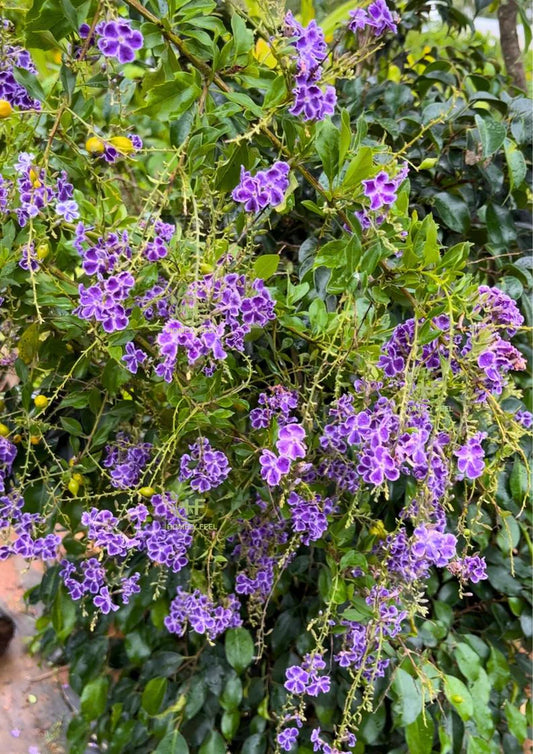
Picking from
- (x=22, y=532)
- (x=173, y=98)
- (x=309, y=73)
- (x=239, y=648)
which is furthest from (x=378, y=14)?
(x=239, y=648)

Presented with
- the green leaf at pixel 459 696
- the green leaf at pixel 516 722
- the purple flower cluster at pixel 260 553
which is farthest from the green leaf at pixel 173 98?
the green leaf at pixel 516 722

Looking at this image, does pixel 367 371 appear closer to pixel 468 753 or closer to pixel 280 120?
pixel 280 120

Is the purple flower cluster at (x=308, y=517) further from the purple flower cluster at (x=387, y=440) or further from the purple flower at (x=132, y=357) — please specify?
the purple flower at (x=132, y=357)

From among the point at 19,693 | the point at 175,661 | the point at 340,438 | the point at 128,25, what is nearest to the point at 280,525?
the point at 340,438

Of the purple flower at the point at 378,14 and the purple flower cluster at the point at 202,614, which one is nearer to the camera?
the purple flower at the point at 378,14

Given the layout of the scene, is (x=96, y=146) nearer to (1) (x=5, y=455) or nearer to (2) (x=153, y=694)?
(1) (x=5, y=455)

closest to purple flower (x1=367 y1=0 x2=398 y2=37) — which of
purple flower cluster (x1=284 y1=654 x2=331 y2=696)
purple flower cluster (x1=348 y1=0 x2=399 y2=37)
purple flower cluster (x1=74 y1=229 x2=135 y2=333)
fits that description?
purple flower cluster (x1=348 y1=0 x2=399 y2=37)
